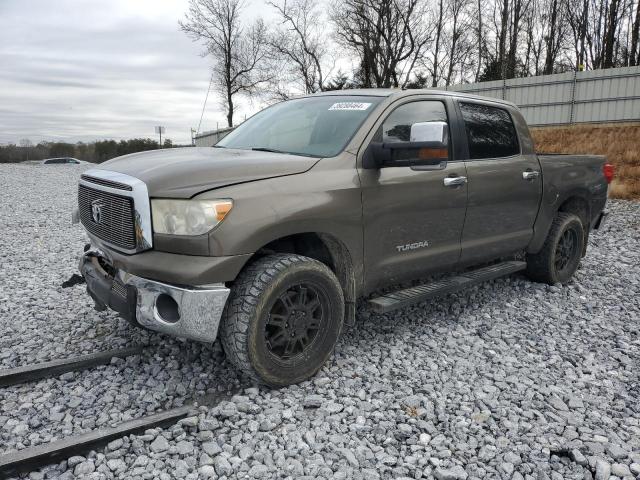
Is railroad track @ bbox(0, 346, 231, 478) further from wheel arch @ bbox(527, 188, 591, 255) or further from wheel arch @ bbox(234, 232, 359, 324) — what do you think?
wheel arch @ bbox(527, 188, 591, 255)

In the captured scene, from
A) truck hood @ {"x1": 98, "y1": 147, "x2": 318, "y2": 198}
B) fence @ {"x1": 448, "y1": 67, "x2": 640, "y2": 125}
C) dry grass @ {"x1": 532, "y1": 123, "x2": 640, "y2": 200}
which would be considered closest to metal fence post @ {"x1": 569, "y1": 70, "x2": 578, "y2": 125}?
fence @ {"x1": 448, "y1": 67, "x2": 640, "y2": 125}

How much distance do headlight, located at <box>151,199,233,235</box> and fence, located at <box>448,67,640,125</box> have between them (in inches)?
651

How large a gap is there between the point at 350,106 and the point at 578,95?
15526 mm

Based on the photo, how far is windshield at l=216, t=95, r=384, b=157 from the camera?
3594 mm

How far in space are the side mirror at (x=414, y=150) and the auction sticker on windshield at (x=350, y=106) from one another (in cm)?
42

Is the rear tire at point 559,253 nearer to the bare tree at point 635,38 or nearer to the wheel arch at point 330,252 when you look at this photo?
the wheel arch at point 330,252

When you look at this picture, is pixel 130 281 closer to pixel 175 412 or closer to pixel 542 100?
pixel 175 412

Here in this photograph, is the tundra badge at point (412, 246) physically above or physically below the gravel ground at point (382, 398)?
above

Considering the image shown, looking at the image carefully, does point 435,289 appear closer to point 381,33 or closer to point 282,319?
point 282,319

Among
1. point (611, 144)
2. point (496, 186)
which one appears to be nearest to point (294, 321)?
point (496, 186)

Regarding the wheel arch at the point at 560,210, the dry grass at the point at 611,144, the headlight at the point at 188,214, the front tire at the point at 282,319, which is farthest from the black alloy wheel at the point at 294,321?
the dry grass at the point at 611,144

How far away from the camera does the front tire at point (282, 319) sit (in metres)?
2.95

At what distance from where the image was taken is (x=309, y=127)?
383 centimetres

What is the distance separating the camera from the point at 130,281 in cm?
295
